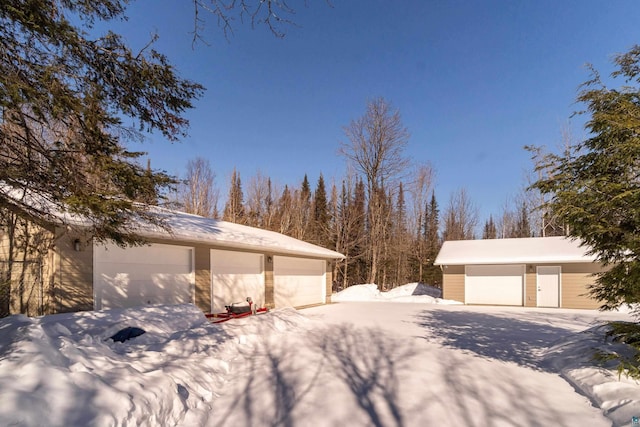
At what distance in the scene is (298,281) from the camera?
574 inches

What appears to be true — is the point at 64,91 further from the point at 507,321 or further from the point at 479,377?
→ the point at 507,321

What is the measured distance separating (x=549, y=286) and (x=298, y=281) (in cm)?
1162

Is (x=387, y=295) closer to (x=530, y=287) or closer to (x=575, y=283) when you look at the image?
(x=530, y=287)

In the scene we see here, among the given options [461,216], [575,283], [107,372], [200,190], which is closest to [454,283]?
[575,283]

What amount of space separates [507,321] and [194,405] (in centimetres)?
1057

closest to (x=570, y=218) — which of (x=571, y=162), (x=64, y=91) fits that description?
(x=571, y=162)

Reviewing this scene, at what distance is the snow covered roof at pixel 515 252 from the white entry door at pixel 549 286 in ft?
2.17

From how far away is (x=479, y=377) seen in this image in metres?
4.87

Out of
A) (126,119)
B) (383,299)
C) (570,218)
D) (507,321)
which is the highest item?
(126,119)

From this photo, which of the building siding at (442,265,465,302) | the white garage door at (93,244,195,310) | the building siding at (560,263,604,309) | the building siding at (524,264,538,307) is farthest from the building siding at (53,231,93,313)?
the building siding at (560,263,604,309)

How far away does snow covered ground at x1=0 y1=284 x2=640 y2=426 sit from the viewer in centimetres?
291

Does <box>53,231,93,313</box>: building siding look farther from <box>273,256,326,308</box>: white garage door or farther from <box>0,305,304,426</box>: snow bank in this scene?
<box>273,256,326,308</box>: white garage door

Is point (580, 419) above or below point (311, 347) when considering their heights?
above

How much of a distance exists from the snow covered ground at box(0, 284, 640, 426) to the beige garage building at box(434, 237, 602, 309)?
9.22 meters
